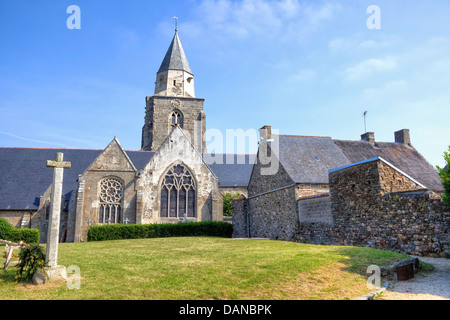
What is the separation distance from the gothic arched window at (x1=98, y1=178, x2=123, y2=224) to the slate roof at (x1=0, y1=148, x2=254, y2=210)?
13.2ft

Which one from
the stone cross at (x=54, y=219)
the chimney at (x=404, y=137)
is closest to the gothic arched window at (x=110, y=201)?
the stone cross at (x=54, y=219)

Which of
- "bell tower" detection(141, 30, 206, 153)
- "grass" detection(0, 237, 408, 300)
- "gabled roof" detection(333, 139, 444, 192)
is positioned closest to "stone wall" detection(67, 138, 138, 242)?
"bell tower" detection(141, 30, 206, 153)

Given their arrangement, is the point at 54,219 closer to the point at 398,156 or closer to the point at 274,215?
the point at 274,215

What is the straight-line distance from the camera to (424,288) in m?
7.46

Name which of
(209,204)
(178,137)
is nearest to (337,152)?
(209,204)

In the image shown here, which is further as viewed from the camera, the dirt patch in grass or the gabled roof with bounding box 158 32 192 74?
the gabled roof with bounding box 158 32 192 74

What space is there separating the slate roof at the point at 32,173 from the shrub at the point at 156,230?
7.19 m

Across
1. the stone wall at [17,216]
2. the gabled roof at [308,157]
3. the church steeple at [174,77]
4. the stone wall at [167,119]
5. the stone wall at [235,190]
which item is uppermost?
the church steeple at [174,77]

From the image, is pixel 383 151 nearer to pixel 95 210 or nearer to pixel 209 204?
pixel 209 204

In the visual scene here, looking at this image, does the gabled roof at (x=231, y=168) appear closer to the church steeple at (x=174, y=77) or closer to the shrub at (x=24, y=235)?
the church steeple at (x=174, y=77)

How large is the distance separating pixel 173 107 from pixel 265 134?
21.8 m

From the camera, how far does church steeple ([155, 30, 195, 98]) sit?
140 ft

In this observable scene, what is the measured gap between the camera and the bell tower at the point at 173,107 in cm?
4119

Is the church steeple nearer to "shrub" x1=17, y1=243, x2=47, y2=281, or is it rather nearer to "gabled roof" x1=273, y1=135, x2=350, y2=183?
"gabled roof" x1=273, y1=135, x2=350, y2=183
